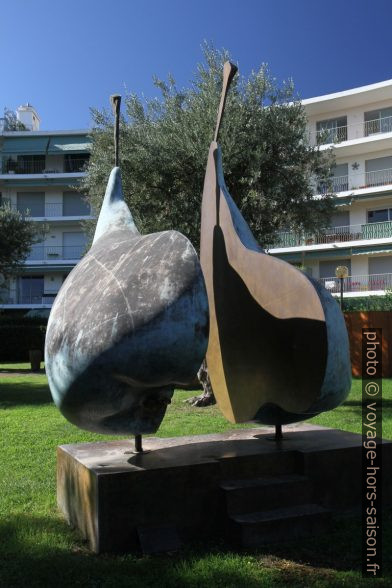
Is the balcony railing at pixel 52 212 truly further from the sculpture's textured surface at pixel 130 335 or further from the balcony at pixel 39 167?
the sculpture's textured surface at pixel 130 335

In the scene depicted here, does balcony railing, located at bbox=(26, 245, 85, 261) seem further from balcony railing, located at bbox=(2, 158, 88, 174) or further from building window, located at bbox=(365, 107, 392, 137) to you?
building window, located at bbox=(365, 107, 392, 137)

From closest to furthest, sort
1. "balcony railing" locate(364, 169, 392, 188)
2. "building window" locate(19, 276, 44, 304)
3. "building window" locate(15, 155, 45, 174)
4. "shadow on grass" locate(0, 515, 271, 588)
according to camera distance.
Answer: "shadow on grass" locate(0, 515, 271, 588) < "balcony railing" locate(364, 169, 392, 188) < "building window" locate(19, 276, 44, 304) < "building window" locate(15, 155, 45, 174)

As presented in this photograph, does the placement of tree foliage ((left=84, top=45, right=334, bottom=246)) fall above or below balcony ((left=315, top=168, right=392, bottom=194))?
below

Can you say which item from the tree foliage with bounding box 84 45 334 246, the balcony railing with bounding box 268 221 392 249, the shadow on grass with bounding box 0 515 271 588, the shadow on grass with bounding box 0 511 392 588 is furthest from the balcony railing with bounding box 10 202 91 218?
the shadow on grass with bounding box 0 515 271 588

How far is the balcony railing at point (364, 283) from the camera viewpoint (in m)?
34.8

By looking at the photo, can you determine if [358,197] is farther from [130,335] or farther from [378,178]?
[130,335]

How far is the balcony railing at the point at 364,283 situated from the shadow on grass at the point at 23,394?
21534 mm

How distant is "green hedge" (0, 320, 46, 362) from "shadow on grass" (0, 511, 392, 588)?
2432 centimetres

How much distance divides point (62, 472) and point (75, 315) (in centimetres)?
195

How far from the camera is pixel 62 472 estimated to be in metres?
5.68

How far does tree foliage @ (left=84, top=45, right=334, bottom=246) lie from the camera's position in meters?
12.8

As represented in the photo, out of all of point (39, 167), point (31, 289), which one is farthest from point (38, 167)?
point (31, 289)

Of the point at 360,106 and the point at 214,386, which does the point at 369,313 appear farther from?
the point at 360,106

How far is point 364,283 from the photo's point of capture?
3556cm
